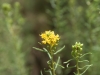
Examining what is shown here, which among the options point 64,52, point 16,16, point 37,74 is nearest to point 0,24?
point 16,16

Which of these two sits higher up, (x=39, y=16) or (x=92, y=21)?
(x=39, y=16)

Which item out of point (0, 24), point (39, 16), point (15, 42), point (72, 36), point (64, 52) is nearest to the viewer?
point (15, 42)

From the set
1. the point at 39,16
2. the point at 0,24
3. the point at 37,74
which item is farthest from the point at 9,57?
the point at 39,16

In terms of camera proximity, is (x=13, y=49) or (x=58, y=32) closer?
(x=13, y=49)

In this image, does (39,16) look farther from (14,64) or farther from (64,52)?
(14,64)

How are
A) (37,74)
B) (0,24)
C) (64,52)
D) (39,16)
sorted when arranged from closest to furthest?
(0,24) → (64,52) → (37,74) → (39,16)

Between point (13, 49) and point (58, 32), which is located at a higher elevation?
point (58, 32)

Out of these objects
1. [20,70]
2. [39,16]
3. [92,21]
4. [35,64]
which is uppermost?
[39,16]

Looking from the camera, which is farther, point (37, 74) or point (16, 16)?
point (37, 74)

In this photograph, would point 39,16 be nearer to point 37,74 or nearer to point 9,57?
point 37,74
